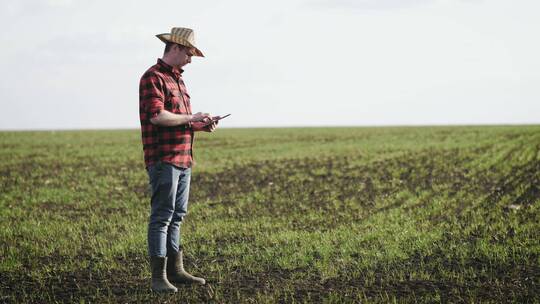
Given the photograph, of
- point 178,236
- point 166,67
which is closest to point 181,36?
point 166,67

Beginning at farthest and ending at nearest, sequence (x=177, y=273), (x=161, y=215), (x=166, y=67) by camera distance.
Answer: (x=177, y=273), (x=161, y=215), (x=166, y=67)

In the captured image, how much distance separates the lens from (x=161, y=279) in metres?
5.49

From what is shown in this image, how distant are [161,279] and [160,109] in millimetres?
1852

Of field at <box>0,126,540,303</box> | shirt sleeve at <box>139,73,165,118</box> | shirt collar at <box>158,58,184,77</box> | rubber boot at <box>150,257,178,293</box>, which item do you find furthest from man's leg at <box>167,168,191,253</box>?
shirt collar at <box>158,58,184,77</box>

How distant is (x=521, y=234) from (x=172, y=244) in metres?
5.36

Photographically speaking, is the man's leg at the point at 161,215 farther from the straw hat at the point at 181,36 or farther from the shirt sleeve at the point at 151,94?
the straw hat at the point at 181,36

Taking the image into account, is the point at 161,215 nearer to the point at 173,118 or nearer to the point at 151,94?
the point at 173,118

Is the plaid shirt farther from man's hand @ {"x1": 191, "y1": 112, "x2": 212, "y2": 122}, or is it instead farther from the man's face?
man's hand @ {"x1": 191, "y1": 112, "x2": 212, "y2": 122}

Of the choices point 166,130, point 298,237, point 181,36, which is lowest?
point 298,237

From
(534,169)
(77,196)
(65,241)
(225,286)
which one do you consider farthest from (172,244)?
(534,169)

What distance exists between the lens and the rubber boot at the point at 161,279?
5449 mm

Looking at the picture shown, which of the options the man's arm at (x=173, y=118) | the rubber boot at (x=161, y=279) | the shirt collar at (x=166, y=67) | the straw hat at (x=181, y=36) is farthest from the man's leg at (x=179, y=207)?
the straw hat at (x=181, y=36)

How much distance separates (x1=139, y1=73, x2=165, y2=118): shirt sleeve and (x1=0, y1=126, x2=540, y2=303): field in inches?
78.2

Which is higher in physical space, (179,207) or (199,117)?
(199,117)
